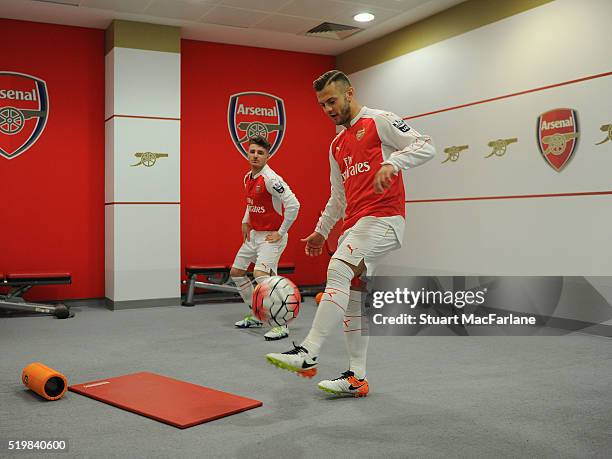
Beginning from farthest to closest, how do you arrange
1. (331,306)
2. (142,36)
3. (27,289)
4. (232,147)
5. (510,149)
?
(232,147) < (142,36) < (27,289) < (510,149) < (331,306)

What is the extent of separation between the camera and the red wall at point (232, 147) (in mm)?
7715

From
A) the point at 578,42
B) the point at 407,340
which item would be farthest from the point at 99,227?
the point at 578,42

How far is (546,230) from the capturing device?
5.59 m

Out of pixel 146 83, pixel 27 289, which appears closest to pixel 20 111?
pixel 146 83

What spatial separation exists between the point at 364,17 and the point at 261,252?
10.5 ft

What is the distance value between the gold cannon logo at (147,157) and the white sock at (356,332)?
14.4 ft

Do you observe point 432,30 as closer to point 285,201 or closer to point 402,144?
point 285,201

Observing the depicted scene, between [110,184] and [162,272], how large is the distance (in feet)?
3.78

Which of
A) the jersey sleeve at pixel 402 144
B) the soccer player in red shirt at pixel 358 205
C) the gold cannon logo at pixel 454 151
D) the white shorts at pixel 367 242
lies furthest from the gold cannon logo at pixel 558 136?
the white shorts at pixel 367 242

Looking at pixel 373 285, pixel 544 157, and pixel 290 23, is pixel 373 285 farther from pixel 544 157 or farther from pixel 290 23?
pixel 290 23

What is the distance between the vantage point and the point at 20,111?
271 inches

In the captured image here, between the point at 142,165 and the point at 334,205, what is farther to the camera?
the point at 142,165

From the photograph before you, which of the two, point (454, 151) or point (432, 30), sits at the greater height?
point (432, 30)

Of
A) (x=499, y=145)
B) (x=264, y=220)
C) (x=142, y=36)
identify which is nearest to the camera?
(x=264, y=220)
